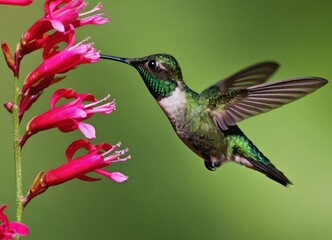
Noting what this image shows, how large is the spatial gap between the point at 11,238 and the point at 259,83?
1295mm

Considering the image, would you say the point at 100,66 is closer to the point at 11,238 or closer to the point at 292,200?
the point at 292,200

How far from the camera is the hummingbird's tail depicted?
293cm

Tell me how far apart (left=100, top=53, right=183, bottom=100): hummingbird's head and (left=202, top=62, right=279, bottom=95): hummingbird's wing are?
203 millimetres

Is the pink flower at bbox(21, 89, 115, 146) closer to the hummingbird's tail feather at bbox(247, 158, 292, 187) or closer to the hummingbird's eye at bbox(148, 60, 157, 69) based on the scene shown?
the hummingbird's eye at bbox(148, 60, 157, 69)

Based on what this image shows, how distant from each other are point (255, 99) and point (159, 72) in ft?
1.35

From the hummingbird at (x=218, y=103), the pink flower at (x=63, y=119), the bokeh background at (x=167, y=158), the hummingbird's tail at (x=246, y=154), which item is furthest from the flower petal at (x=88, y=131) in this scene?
the bokeh background at (x=167, y=158)

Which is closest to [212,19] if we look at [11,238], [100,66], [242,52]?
[242,52]

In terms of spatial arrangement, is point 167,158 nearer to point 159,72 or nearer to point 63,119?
point 159,72

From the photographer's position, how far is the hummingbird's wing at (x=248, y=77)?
8.71 feet

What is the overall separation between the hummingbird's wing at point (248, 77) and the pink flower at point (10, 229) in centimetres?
118

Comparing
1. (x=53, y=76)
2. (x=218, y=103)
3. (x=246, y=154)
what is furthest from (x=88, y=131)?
(x=246, y=154)

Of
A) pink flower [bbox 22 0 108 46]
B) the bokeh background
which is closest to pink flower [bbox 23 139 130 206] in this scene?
pink flower [bbox 22 0 108 46]

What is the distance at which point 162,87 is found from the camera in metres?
2.76

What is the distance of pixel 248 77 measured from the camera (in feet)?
9.18
